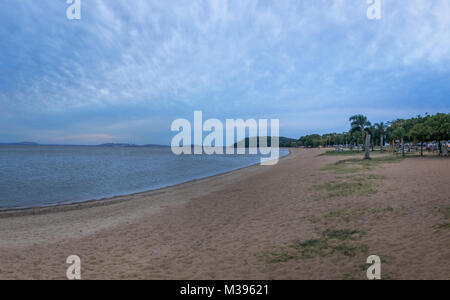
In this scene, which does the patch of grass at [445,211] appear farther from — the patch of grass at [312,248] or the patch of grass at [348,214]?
the patch of grass at [312,248]

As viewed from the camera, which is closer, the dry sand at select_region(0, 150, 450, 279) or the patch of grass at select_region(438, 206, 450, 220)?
the dry sand at select_region(0, 150, 450, 279)

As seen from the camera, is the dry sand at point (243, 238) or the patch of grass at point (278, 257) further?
the patch of grass at point (278, 257)

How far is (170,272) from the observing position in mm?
5559

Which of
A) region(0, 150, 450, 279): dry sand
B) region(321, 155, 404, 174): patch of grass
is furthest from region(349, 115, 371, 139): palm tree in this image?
region(0, 150, 450, 279): dry sand

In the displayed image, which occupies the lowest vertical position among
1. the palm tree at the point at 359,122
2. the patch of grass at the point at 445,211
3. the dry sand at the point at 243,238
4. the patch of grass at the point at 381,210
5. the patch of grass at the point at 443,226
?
the dry sand at the point at 243,238

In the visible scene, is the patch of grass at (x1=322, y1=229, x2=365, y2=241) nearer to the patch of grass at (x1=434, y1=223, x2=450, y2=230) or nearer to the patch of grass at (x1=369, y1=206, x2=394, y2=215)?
the patch of grass at (x1=434, y1=223, x2=450, y2=230)

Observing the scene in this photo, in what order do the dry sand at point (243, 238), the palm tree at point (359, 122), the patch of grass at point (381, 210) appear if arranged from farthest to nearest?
the palm tree at point (359, 122)
the patch of grass at point (381, 210)
the dry sand at point (243, 238)

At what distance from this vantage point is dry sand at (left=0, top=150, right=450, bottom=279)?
5.36 metres

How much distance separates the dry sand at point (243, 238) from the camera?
17.6 feet

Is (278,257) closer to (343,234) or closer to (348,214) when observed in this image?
(343,234)

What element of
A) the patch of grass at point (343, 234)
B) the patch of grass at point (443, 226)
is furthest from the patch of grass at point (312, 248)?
the patch of grass at point (443, 226)

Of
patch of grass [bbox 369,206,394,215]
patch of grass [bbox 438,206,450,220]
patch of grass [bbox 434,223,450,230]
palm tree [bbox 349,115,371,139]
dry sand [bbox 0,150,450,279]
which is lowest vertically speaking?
dry sand [bbox 0,150,450,279]
